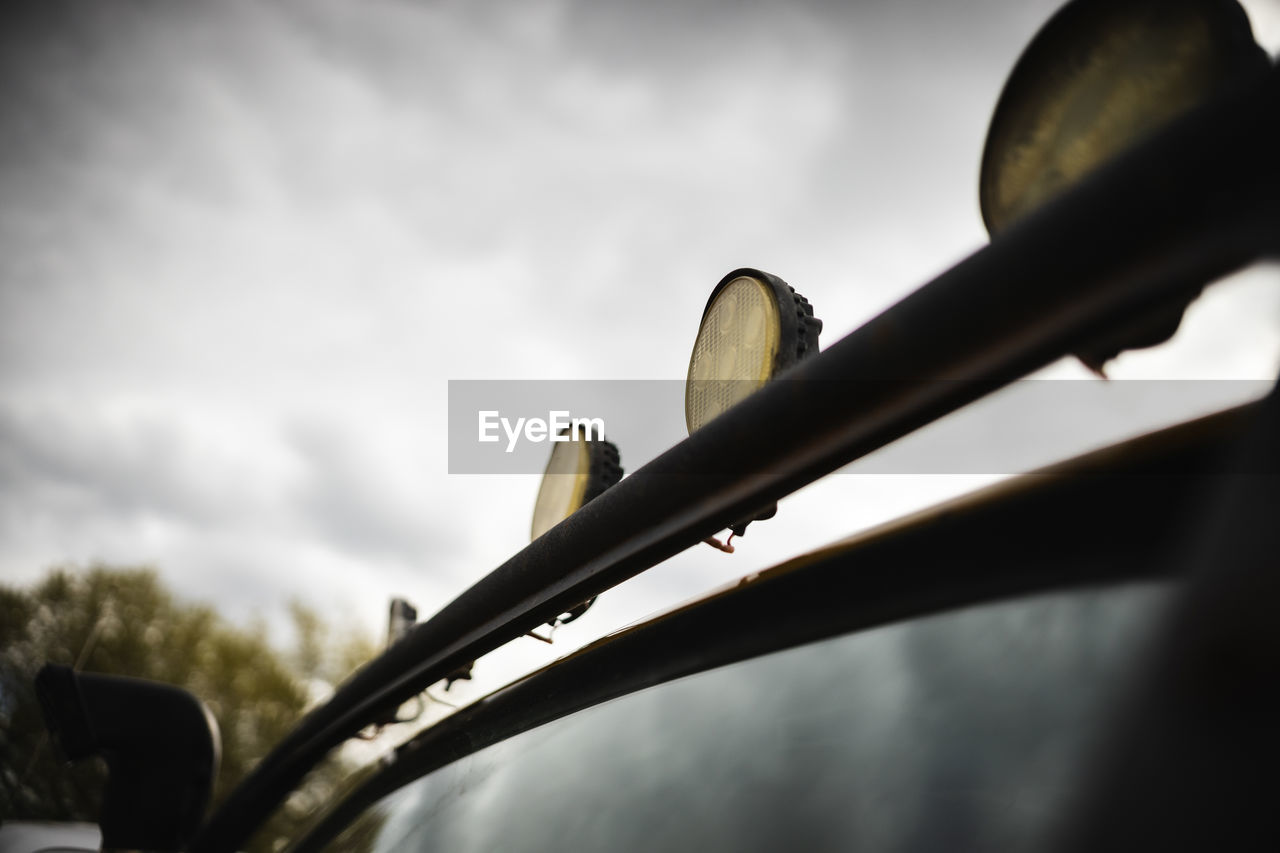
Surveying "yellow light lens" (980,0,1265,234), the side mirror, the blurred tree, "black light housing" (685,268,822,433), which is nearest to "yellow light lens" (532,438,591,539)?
"black light housing" (685,268,822,433)

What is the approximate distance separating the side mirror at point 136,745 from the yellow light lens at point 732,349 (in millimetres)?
1669

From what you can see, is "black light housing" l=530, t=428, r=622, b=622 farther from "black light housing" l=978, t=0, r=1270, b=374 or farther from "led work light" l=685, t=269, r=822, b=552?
"black light housing" l=978, t=0, r=1270, b=374

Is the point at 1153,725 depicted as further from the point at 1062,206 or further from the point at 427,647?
the point at 427,647

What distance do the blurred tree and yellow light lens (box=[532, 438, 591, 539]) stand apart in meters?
22.3

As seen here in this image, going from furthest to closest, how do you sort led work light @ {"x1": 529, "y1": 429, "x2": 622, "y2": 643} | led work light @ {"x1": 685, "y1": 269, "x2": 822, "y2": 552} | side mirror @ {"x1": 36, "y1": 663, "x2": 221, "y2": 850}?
side mirror @ {"x1": 36, "y1": 663, "x2": 221, "y2": 850}, led work light @ {"x1": 529, "y1": 429, "x2": 622, "y2": 643}, led work light @ {"x1": 685, "y1": 269, "x2": 822, "y2": 552}

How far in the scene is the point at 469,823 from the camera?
126 cm

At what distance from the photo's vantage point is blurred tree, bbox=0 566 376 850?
2252 cm

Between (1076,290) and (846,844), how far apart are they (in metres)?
0.55

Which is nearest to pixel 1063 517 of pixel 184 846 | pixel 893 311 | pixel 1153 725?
pixel 893 311

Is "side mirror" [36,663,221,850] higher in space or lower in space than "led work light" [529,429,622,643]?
lower

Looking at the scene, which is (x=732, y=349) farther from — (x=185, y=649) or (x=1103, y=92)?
(x=185, y=649)

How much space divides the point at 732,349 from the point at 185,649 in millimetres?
30168

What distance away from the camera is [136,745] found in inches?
76.0

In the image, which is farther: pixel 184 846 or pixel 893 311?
pixel 184 846
